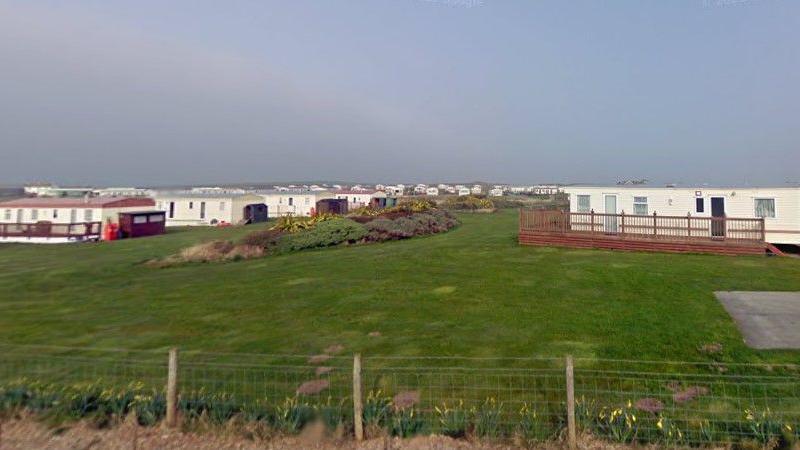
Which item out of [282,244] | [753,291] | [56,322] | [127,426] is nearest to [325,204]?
[282,244]

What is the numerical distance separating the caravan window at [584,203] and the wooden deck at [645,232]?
8.65 ft

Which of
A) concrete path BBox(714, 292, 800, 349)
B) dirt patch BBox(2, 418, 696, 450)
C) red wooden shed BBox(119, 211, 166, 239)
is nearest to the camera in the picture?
dirt patch BBox(2, 418, 696, 450)

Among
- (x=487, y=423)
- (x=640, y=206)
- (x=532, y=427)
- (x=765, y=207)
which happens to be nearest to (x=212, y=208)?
(x=640, y=206)

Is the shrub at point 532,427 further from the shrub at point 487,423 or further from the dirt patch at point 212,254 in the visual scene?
the dirt patch at point 212,254

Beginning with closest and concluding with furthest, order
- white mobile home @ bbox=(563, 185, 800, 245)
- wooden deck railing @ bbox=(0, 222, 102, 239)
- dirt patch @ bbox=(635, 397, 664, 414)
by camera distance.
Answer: dirt patch @ bbox=(635, 397, 664, 414) < white mobile home @ bbox=(563, 185, 800, 245) < wooden deck railing @ bbox=(0, 222, 102, 239)

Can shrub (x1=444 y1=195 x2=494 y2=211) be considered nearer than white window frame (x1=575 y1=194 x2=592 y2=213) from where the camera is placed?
No

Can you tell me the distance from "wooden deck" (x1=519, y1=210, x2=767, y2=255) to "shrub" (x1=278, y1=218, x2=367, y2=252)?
1004 centimetres

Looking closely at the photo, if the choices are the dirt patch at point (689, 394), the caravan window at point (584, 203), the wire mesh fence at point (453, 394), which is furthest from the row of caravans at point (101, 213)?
the dirt patch at point (689, 394)

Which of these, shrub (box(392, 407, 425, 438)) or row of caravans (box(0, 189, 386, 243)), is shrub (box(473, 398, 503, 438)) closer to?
shrub (box(392, 407, 425, 438))

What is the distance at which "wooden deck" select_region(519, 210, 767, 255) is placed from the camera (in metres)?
18.7

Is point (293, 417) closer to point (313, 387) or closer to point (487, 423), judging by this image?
point (313, 387)

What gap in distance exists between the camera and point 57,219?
37781 millimetres

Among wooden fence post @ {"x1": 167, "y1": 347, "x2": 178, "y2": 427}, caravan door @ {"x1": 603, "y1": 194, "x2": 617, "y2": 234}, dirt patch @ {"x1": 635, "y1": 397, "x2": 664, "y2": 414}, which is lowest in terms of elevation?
dirt patch @ {"x1": 635, "y1": 397, "x2": 664, "y2": 414}

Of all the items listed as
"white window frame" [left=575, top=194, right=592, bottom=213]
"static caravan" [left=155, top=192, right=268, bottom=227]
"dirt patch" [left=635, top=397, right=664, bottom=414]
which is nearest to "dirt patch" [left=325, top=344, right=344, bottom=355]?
"dirt patch" [left=635, top=397, right=664, bottom=414]
